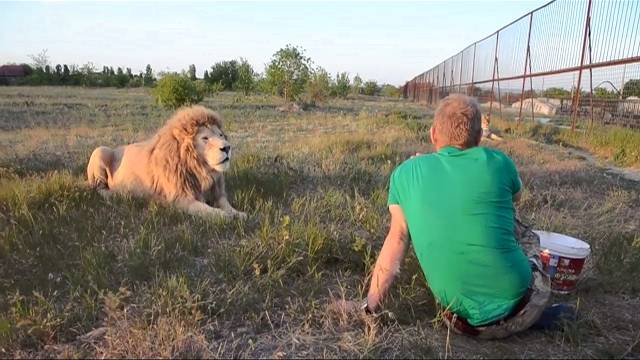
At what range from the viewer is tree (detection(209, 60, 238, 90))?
60.8 m

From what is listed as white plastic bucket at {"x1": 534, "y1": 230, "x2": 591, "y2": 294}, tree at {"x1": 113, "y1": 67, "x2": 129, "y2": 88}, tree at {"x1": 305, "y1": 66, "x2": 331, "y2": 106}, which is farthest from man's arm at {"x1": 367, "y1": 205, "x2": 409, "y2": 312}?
tree at {"x1": 113, "y1": 67, "x2": 129, "y2": 88}

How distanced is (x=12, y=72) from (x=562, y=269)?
76.8 meters

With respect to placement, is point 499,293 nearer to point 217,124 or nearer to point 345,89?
point 217,124

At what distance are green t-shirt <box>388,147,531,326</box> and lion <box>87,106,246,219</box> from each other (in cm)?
240

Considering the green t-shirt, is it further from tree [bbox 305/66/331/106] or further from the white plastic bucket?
tree [bbox 305/66/331/106]

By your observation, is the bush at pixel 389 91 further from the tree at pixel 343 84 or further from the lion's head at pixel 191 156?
the lion's head at pixel 191 156

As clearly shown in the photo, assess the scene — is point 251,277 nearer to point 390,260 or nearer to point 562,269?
point 390,260

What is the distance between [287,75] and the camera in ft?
99.1

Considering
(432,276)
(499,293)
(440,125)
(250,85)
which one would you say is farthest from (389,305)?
(250,85)

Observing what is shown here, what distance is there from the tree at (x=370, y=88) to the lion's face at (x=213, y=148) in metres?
70.1

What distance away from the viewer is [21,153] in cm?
840

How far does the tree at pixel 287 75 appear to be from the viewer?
99.1 feet

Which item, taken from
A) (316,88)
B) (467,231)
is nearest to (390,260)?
(467,231)

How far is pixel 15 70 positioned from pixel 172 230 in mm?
75394
